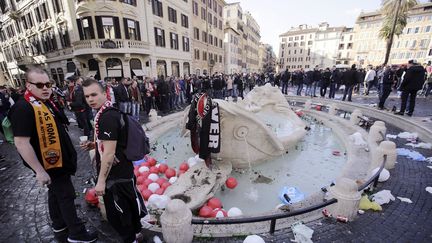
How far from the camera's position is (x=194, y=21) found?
29516mm

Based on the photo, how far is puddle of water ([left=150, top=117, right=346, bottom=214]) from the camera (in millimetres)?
3992

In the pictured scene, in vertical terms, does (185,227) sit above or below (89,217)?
above

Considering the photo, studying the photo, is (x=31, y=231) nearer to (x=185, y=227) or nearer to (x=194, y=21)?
(x=185, y=227)

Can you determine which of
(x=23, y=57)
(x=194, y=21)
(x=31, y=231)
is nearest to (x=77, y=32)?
(x=194, y=21)

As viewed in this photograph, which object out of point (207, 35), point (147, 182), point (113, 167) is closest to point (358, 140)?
point (147, 182)

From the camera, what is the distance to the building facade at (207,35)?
30234 mm

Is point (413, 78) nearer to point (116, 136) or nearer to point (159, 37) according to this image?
point (116, 136)

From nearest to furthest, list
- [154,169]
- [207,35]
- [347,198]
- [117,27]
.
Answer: [347,198] < [154,169] < [117,27] < [207,35]

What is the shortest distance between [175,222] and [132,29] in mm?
21017

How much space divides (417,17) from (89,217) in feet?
220

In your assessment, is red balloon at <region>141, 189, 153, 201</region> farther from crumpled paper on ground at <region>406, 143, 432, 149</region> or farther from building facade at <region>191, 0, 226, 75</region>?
building facade at <region>191, 0, 226, 75</region>

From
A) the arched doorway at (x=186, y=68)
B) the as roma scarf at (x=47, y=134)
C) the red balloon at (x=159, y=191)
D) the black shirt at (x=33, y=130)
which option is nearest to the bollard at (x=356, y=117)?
the red balloon at (x=159, y=191)

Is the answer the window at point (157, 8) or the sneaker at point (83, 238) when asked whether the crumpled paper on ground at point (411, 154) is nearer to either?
the sneaker at point (83, 238)

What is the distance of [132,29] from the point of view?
19500mm
